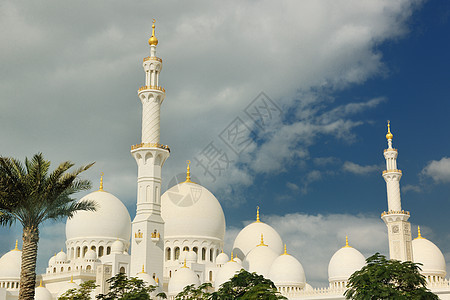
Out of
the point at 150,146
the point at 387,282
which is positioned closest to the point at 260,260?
the point at 150,146

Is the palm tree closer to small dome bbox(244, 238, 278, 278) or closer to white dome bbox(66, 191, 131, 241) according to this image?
small dome bbox(244, 238, 278, 278)

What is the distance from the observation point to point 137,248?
39.2 m

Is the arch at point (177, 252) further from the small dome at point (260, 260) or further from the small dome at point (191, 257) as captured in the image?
the small dome at point (260, 260)

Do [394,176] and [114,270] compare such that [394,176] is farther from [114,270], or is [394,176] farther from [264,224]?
[114,270]

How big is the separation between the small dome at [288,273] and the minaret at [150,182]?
8.05m

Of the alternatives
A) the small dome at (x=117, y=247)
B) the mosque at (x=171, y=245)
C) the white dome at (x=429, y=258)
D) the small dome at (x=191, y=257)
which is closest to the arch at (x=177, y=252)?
the mosque at (x=171, y=245)

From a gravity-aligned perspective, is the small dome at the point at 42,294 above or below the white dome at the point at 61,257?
below

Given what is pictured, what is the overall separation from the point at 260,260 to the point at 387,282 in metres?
25.0

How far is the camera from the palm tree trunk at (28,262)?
64.4 ft

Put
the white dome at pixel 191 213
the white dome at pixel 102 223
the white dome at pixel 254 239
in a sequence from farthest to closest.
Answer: the white dome at pixel 254 239
the white dome at pixel 102 223
the white dome at pixel 191 213

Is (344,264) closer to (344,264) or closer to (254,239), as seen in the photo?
(344,264)

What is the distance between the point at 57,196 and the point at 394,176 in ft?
93.1

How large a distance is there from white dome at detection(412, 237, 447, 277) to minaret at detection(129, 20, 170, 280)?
18462mm

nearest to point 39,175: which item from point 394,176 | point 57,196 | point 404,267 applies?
point 57,196
